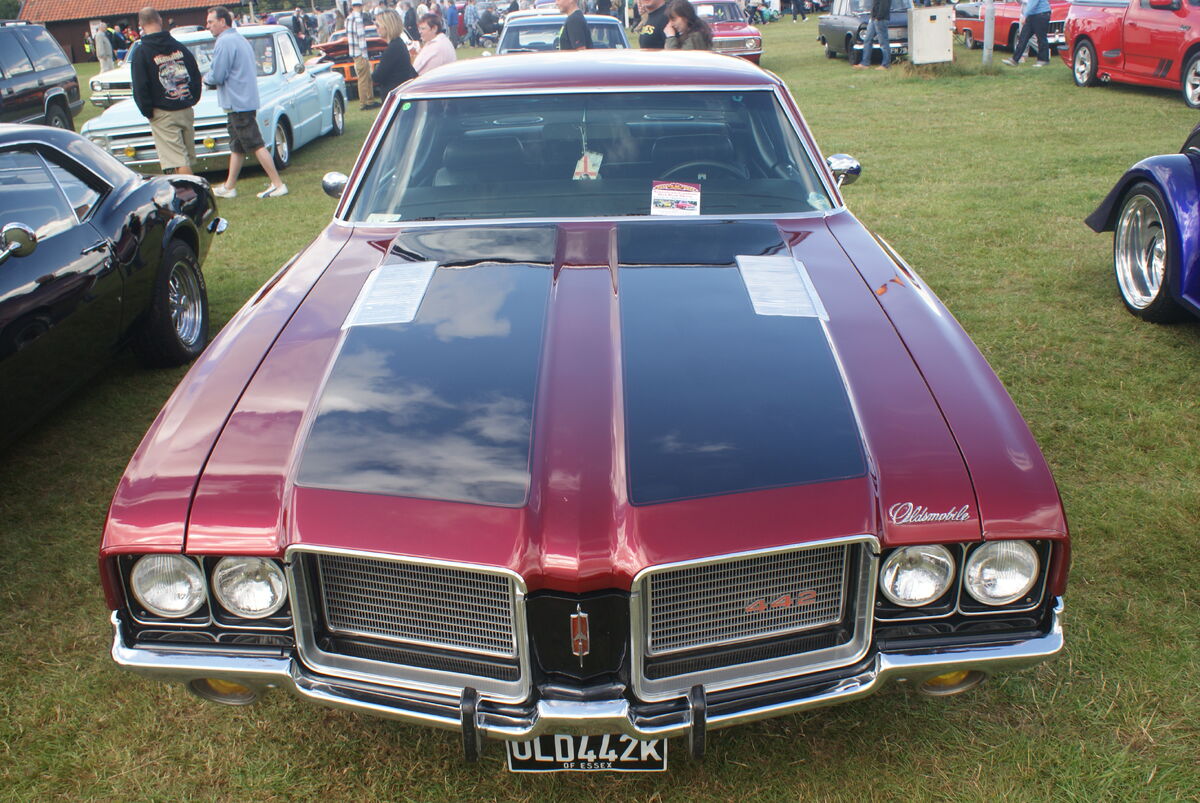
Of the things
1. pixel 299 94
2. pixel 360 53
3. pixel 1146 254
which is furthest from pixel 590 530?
pixel 360 53

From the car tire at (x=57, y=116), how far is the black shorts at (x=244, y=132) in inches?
175

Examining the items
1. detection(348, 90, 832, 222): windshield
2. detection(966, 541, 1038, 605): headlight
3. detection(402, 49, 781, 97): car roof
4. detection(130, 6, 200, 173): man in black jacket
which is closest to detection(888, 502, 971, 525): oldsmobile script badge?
detection(966, 541, 1038, 605): headlight

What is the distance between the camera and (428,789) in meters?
2.45

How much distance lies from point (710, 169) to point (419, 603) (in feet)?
7.12

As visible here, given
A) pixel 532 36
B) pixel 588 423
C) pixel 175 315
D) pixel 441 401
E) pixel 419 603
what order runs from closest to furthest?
1. pixel 419 603
2. pixel 588 423
3. pixel 441 401
4. pixel 175 315
5. pixel 532 36

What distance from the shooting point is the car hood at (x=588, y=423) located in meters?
2.02

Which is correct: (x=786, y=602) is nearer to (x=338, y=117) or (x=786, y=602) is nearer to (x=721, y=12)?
(x=338, y=117)

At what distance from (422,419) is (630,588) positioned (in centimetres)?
69

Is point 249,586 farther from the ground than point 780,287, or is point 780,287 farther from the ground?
point 780,287

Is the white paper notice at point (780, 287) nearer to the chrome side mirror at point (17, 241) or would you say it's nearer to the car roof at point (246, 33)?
the chrome side mirror at point (17, 241)

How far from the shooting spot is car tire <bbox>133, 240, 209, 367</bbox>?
4.88 meters

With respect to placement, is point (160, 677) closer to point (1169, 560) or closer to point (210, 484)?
point (210, 484)

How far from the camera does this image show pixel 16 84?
11469 mm

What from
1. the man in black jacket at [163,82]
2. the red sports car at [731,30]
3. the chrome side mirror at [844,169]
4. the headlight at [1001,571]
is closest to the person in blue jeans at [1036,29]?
the red sports car at [731,30]
